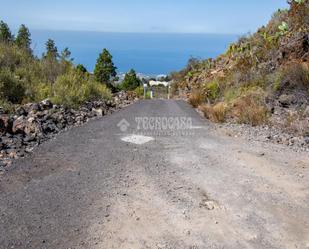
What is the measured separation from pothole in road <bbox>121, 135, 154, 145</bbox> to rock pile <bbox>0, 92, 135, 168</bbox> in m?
1.55

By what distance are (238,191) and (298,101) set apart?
5770mm

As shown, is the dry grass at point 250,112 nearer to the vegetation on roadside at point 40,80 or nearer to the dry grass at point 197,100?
the dry grass at point 197,100

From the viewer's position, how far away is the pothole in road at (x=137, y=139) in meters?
7.78

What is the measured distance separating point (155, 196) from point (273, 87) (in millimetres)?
7185

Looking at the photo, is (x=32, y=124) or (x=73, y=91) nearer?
(x=32, y=124)

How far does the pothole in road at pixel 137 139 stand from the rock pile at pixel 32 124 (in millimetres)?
1555

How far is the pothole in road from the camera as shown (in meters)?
7.78

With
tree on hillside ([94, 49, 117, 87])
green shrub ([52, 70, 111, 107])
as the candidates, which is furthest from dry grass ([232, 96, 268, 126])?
tree on hillside ([94, 49, 117, 87])

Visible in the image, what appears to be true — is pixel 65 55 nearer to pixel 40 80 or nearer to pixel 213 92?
pixel 40 80

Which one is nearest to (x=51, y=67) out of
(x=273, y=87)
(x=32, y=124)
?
(x=32, y=124)

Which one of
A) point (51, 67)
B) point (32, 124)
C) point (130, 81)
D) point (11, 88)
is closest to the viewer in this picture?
point (32, 124)

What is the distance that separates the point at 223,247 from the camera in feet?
12.0

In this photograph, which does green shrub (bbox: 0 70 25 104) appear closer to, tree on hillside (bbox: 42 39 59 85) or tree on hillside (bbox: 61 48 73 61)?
tree on hillside (bbox: 42 39 59 85)

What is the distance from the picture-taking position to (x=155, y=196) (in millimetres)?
4852
